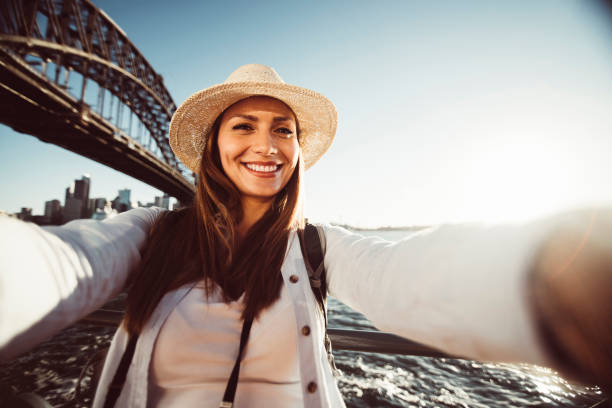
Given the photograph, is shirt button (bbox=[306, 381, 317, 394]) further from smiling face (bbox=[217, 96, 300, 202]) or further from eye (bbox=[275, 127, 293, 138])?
eye (bbox=[275, 127, 293, 138])

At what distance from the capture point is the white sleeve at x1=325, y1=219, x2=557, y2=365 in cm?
48

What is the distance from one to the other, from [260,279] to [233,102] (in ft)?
3.99

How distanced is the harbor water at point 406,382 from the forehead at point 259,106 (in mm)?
4259

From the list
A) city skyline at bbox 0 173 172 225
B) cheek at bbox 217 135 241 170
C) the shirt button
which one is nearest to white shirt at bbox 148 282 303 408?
the shirt button

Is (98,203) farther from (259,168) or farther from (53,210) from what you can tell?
(259,168)

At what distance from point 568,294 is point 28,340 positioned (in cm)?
123

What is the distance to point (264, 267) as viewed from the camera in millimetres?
1195

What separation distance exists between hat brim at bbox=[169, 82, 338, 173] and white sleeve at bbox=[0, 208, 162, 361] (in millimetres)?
994

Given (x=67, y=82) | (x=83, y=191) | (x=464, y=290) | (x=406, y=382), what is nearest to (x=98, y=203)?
(x=83, y=191)

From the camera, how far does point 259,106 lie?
158 centimetres

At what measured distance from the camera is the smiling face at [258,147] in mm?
1507

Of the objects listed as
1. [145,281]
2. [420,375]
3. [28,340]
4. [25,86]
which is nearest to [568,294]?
[28,340]

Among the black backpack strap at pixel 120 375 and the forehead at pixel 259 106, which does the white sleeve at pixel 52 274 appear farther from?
the forehead at pixel 259 106

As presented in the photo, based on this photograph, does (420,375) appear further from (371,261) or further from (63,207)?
(63,207)
